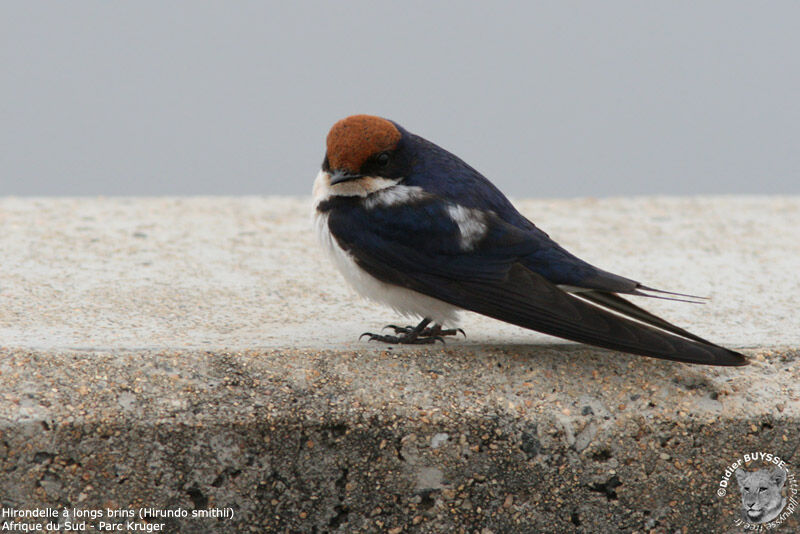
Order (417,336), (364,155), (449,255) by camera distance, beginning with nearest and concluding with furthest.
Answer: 1. (449,255)
2. (364,155)
3. (417,336)

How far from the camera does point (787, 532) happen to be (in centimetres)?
248

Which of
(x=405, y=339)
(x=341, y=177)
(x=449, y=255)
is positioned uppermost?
(x=341, y=177)

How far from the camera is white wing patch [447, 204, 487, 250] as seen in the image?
246cm

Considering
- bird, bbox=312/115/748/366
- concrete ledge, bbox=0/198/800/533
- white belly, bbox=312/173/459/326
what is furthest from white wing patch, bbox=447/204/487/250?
concrete ledge, bbox=0/198/800/533

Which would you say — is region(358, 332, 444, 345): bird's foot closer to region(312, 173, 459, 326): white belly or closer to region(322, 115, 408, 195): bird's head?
region(312, 173, 459, 326): white belly

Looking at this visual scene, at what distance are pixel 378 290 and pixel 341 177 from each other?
1.00ft

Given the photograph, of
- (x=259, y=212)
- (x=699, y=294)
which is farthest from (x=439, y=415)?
(x=259, y=212)

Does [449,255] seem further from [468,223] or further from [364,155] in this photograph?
[364,155]

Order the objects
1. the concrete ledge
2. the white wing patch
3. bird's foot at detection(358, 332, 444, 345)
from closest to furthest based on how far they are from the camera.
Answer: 1. the concrete ledge
2. the white wing patch
3. bird's foot at detection(358, 332, 444, 345)

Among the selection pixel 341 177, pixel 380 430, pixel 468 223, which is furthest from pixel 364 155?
pixel 380 430

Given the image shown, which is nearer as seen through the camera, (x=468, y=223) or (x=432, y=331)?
(x=468, y=223)

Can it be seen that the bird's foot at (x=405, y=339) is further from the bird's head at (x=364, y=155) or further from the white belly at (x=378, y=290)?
the bird's head at (x=364, y=155)

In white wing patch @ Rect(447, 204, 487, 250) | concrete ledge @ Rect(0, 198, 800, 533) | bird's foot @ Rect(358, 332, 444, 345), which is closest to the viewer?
concrete ledge @ Rect(0, 198, 800, 533)

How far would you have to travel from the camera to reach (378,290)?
2570mm
